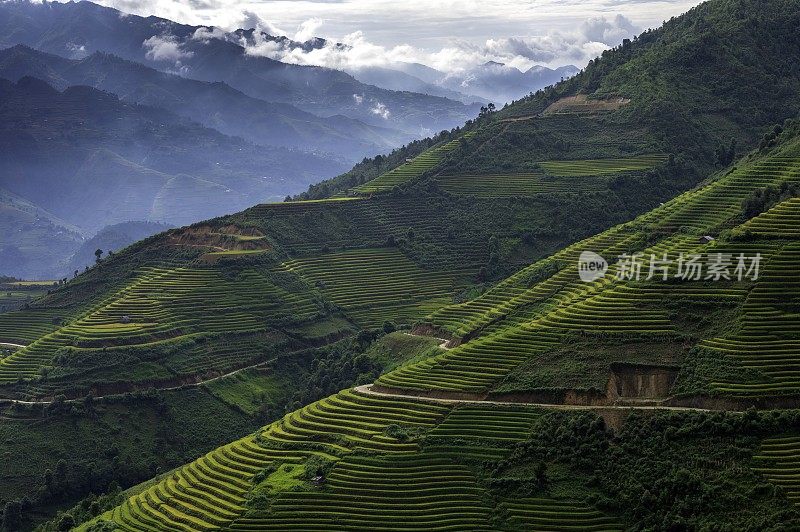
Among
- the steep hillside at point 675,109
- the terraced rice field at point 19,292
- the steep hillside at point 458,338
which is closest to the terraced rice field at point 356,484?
the steep hillside at point 458,338

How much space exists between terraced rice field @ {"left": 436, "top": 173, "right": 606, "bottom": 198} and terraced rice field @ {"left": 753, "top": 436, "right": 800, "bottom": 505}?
67366 millimetres

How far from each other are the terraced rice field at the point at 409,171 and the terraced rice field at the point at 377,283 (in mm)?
16344

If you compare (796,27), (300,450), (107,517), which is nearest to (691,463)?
(300,450)

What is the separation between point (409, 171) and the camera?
13512cm

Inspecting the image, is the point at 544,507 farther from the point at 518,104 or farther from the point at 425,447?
the point at 518,104

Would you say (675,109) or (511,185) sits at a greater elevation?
(675,109)

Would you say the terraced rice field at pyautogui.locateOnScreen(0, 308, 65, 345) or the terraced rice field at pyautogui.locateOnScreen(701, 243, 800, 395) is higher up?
the terraced rice field at pyautogui.locateOnScreen(0, 308, 65, 345)

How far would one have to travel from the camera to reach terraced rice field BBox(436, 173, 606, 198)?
122625 mm

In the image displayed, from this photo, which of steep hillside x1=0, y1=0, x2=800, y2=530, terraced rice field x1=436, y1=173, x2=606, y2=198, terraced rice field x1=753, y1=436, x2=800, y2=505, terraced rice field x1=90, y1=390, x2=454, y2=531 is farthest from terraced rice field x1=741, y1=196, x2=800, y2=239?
terraced rice field x1=436, y1=173, x2=606, y2=198

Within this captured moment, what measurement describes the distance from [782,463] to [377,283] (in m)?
60.9

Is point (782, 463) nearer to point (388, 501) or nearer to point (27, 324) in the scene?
point (388, 501)

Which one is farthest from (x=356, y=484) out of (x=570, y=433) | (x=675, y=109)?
(x=675, y=109)

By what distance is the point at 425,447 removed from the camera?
6116 cm

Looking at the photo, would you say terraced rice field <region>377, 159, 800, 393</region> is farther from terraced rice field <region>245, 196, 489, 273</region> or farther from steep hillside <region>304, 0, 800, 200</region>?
steep hillside <region>304, 0, 800, 200</region>
